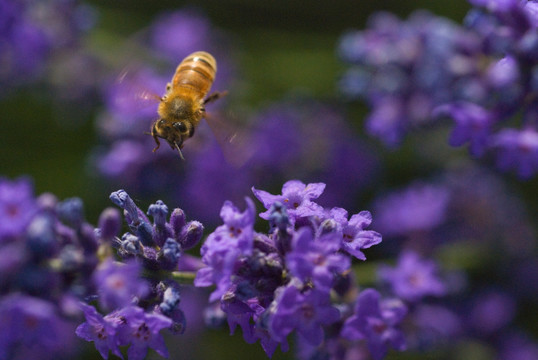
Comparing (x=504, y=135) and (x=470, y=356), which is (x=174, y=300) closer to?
(x=504, y=135)

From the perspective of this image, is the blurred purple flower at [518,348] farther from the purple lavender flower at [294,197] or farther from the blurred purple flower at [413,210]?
the purple lavender flower at [294,197]

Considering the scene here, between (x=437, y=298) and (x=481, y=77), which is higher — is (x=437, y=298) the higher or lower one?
the lower one

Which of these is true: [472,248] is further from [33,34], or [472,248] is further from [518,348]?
[33,34]

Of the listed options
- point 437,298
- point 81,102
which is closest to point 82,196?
point 81,102

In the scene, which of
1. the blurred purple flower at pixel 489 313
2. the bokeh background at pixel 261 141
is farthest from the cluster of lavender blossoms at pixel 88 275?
the blurred purple flower at pixel 489 313

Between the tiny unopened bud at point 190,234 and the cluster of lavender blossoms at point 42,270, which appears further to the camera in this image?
the tiny unopened bud at point 190,234

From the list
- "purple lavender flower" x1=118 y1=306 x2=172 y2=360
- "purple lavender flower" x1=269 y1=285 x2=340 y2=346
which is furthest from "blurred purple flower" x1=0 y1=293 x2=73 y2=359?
"purple lavender flower" x1=269 y1=285 x2=340 y2=346

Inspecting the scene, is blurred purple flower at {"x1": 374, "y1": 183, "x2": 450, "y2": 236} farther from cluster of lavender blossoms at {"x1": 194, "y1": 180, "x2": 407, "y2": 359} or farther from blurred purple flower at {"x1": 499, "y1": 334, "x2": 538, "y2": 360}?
cluster of lavender blossoms at {"x1": 194, "y1": 180, "x2": 407, "y2": 359}
